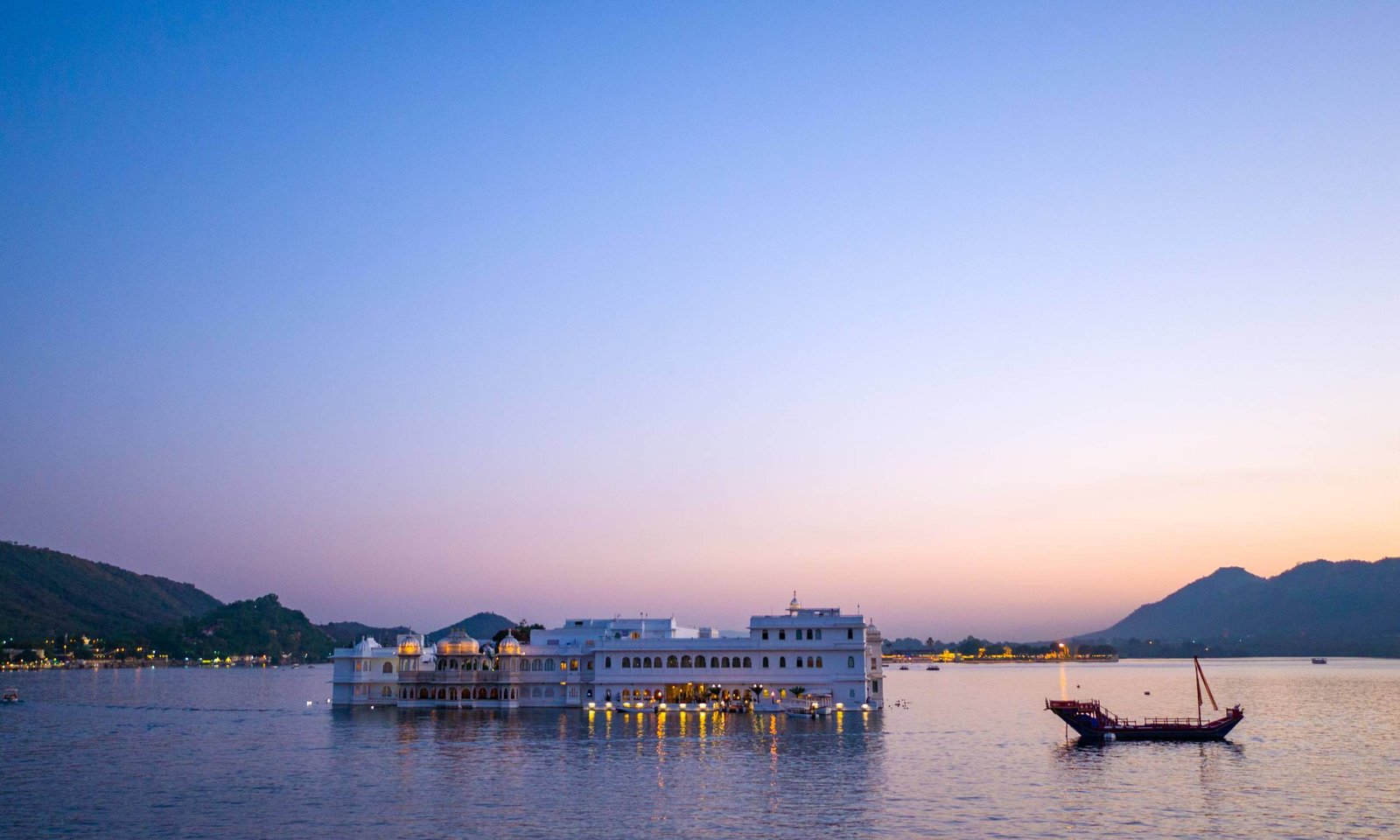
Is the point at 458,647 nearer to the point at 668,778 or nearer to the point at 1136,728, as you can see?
the point at 668,778

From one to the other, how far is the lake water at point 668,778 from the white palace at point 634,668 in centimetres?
354

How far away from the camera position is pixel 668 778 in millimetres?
49500

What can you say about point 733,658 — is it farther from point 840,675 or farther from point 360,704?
point 360,704

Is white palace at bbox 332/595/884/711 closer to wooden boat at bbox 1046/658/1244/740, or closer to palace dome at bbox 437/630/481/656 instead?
palace dome at bbox 437/630/481/656

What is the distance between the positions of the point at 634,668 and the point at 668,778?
113ft

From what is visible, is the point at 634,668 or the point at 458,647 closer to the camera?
the point at 634,668

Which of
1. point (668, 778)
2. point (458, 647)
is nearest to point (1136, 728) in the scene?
point (668, 778)

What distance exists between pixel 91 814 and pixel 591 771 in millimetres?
20219

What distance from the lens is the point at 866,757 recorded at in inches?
2251

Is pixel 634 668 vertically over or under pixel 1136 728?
over

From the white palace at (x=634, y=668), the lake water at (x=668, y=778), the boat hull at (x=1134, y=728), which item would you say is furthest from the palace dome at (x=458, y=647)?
the boat hull at (x=1134, y=728)

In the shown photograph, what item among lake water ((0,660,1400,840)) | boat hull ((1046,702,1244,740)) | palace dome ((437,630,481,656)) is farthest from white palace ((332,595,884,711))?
boat hull ((1046,702,1244,740))

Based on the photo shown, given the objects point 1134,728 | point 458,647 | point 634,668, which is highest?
point 458,647

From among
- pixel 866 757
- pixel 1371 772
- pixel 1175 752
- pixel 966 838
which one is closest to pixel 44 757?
pixel 866 757
